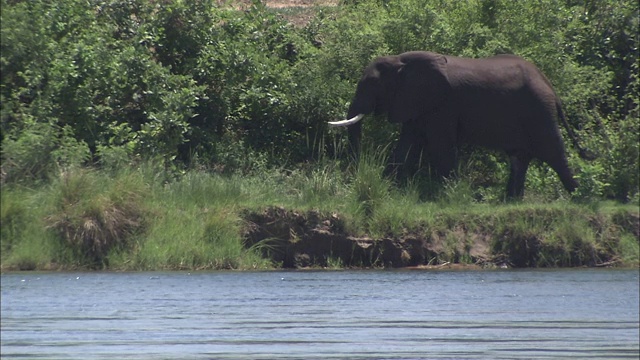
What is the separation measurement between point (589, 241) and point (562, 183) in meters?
1.79

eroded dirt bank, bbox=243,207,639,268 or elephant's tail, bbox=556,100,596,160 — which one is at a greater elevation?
elephant's tail, bbox=556,100,596,160

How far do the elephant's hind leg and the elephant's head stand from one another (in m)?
1.30

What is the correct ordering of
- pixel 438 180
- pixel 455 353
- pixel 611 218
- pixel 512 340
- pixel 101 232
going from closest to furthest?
pixel 455 353, pixel 512 340, pixel 101 232, pixel 611 218, pixel 438 180

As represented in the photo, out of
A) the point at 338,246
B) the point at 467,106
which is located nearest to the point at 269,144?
the point at 467,106

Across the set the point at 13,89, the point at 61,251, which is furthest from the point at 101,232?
the point at 13,89

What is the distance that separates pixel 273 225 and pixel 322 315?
4.08m

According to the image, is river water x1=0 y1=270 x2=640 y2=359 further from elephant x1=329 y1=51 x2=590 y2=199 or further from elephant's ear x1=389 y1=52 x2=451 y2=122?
elephant's ear x1=389 y1=52 x2=451 y2=122

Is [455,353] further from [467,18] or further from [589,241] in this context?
[467,18]

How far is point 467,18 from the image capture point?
20.4 metres

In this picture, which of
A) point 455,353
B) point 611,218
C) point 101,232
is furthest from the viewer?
A: point 611,218

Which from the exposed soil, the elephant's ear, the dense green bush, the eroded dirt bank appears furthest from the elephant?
the exposed soil

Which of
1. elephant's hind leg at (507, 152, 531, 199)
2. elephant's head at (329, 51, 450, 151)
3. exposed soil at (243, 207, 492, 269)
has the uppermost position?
elephant's head at (329, 51, 450, 151)

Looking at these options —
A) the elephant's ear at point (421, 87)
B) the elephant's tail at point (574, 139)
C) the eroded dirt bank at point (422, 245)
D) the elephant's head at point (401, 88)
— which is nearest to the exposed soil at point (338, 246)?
the eroded dirt bank at point (422, 245)

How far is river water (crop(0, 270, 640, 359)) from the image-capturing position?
11.1 m
